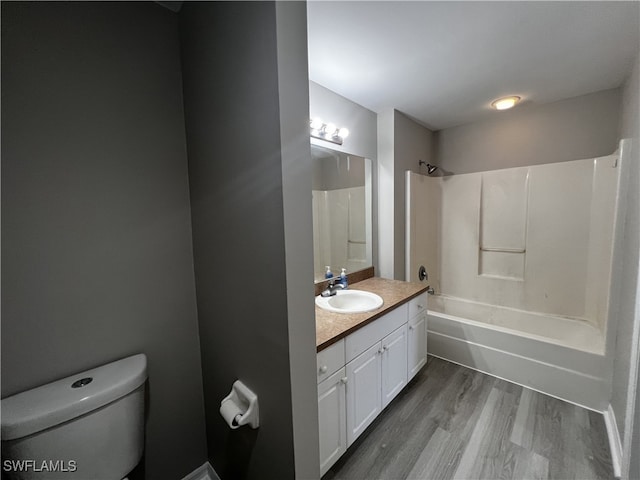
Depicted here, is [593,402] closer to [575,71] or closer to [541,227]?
[541,227]

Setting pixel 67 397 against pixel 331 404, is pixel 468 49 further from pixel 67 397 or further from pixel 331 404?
pixel 67 397

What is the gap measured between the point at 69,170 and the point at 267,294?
36.1 inches

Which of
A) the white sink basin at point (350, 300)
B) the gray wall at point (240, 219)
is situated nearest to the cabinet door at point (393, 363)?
the white sink basin at point (350, 300)

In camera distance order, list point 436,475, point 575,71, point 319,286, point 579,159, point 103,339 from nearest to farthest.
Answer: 1. point 103,339
2. point 436,475
3. point 575,71
4. point 319,286
5. point 579,159

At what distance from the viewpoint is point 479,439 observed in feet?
5.08

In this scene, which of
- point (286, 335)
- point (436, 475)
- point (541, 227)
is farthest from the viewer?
point (541, 227)

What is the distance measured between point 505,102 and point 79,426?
333 cm

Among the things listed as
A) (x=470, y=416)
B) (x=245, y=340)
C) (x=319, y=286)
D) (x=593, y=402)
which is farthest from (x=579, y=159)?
(x=245, y=340)

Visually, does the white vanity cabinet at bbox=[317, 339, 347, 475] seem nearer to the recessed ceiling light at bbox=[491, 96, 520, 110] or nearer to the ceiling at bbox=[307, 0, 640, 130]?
the ceiling at bbox=[307, 0, 640, 130]

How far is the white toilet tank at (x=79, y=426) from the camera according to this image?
786 millimetres

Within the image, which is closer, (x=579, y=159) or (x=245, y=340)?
(x=245, y=340)

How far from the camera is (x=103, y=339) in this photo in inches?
41.0

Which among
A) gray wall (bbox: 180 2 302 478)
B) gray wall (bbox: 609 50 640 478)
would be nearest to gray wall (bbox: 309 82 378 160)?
gray wall (bbox: 180 2 302 478)

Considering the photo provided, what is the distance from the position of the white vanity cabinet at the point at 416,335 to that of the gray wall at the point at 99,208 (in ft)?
4.79
